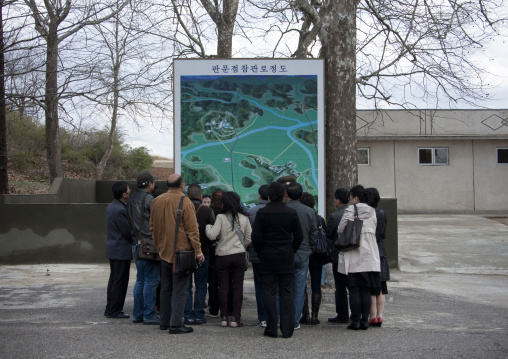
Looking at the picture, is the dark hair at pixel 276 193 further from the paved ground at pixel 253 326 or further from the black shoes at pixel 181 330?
the black shoes at pixel 181 330

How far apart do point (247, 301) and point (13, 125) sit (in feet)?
64.4

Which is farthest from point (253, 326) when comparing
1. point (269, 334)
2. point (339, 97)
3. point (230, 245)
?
point (339, 97)

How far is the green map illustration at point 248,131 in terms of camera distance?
927 cm

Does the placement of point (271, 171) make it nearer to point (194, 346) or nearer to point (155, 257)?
point (155, 257)

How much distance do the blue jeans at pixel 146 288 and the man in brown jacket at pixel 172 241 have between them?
299 mm

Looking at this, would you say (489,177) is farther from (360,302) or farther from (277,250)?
(277,250)

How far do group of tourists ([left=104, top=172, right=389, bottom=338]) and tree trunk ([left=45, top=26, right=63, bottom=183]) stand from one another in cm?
688

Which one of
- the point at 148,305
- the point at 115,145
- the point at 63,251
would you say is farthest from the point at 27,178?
the point at 148,305

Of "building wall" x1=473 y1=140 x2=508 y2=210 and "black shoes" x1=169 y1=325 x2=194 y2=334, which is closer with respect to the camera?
"black shoes" x1=169 y1=325 x2=194 y2=334

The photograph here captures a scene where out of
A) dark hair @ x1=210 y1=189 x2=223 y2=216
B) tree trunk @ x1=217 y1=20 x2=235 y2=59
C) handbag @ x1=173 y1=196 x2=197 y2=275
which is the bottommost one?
handbag @ x1=173 y1=196 x2=197 y2=275

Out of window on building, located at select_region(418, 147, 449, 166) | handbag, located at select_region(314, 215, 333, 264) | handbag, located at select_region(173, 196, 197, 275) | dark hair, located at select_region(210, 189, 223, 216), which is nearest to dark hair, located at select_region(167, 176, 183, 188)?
handbag, located at select_region(173, 196, 197, 275)

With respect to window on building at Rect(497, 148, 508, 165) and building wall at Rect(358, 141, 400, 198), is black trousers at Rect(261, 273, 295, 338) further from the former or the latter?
window on building at Rect(497, 148, 508, 165)

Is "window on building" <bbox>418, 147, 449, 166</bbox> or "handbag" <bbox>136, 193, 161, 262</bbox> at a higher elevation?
"window on building" <bbox>418, 147, 449, 166</bbox>

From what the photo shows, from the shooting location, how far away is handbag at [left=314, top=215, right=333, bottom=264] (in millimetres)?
6793
